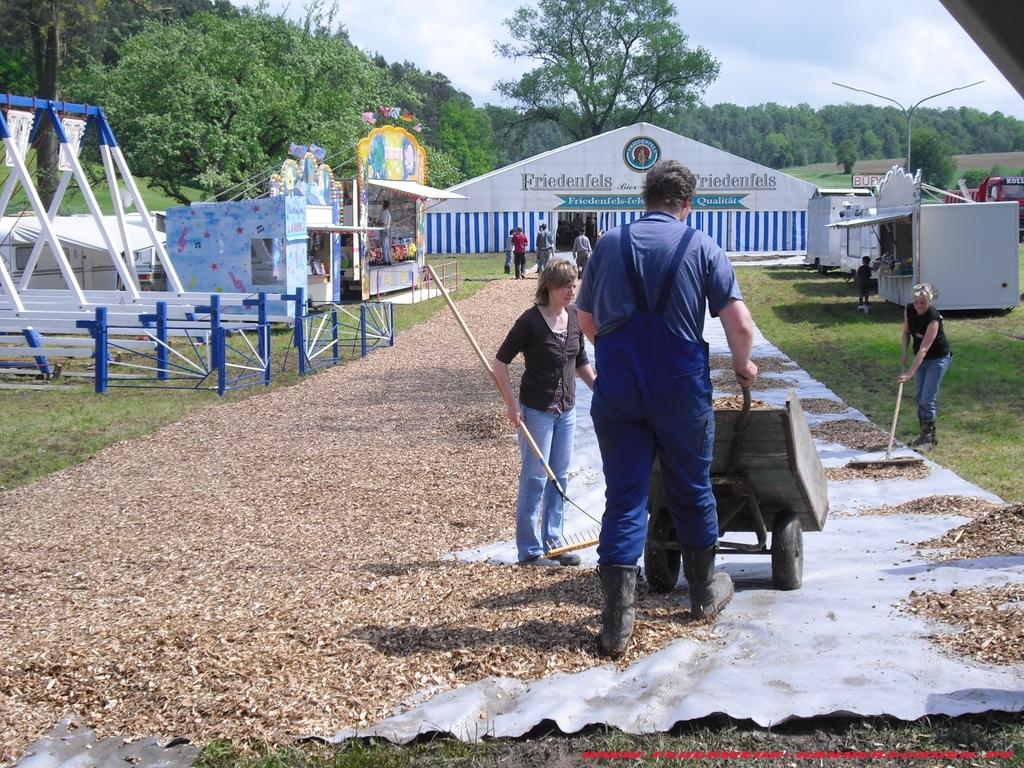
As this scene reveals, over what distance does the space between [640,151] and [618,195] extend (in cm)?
222

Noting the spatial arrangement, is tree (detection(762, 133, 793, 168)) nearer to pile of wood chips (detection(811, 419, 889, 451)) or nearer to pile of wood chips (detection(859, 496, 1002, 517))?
pile of wood chips (detection(811, 419, 889, 451))

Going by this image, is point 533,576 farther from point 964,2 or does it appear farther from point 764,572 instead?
point 964,2

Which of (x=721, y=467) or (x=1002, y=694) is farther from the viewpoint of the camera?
(x=721, y=467)

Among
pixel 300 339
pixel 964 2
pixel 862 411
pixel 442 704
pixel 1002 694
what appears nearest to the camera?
pixel 964 2

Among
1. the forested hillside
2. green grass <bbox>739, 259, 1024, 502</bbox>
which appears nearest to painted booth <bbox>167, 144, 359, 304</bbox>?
the forested hillside

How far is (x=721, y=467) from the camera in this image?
5.51 m

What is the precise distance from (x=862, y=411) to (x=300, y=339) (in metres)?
8.56

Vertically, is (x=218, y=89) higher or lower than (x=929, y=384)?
higher

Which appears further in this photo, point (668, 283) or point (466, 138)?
point (466, 138)

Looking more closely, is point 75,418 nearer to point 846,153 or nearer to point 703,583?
point 703,583

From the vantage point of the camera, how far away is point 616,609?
477 centimetres

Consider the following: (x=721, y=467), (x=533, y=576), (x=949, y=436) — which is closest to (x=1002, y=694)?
(x=721, y=467)

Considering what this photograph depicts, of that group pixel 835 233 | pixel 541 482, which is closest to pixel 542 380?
pixel 541 482

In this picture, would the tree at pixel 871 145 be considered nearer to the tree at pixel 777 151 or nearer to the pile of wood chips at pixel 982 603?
the tree at pixel 777 151
